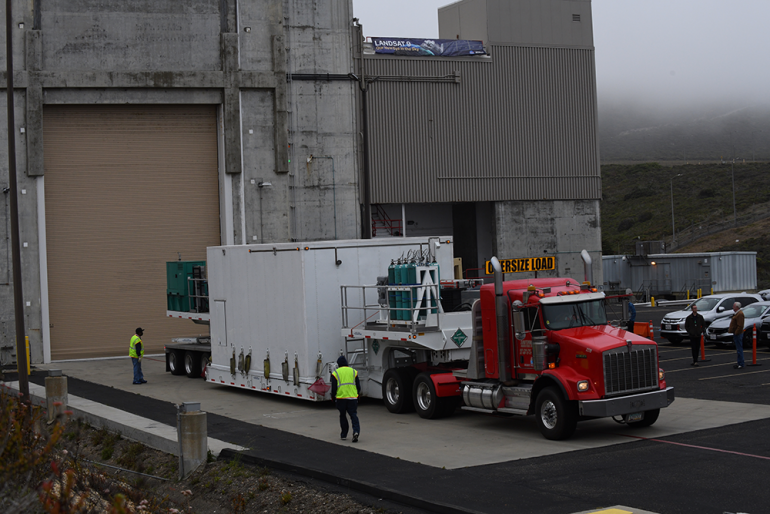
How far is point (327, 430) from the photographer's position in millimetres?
17344

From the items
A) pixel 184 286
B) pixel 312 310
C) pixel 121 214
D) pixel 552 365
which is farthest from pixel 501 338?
pixel 121 214

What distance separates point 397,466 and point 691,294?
159ft

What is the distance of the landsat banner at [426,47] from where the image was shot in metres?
41.3

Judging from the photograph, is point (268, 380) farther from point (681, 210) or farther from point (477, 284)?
point (681, 210)

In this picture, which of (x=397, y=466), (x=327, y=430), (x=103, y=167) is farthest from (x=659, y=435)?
(x=103, y=167)

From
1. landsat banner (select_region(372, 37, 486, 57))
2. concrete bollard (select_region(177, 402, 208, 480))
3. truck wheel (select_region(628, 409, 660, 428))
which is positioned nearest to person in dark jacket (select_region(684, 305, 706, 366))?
truck wheel (select_region(628, 409, 660, 428))

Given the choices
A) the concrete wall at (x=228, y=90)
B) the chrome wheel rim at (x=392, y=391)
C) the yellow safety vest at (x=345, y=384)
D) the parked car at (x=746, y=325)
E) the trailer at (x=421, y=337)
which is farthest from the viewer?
→ the concrete wall at (x=228, y=90)

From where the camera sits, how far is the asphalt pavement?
11.1 m

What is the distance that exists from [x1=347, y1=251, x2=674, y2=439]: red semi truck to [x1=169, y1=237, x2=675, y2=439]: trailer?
0.08 feet

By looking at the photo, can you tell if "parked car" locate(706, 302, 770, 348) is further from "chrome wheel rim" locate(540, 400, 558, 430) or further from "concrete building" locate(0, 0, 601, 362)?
"chrome wheel rim" locate(540, 400, 558, 430)

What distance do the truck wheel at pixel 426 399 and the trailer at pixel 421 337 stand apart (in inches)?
1.1

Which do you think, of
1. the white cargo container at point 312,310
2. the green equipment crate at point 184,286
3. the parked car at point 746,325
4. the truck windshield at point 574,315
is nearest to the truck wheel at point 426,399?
the white cargo container at point 312,310

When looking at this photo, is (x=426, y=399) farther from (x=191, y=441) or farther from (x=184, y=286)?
(x=184, y=286)

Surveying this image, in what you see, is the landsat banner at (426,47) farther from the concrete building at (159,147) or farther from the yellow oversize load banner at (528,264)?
the yellow oversize load banner at (528,264)
